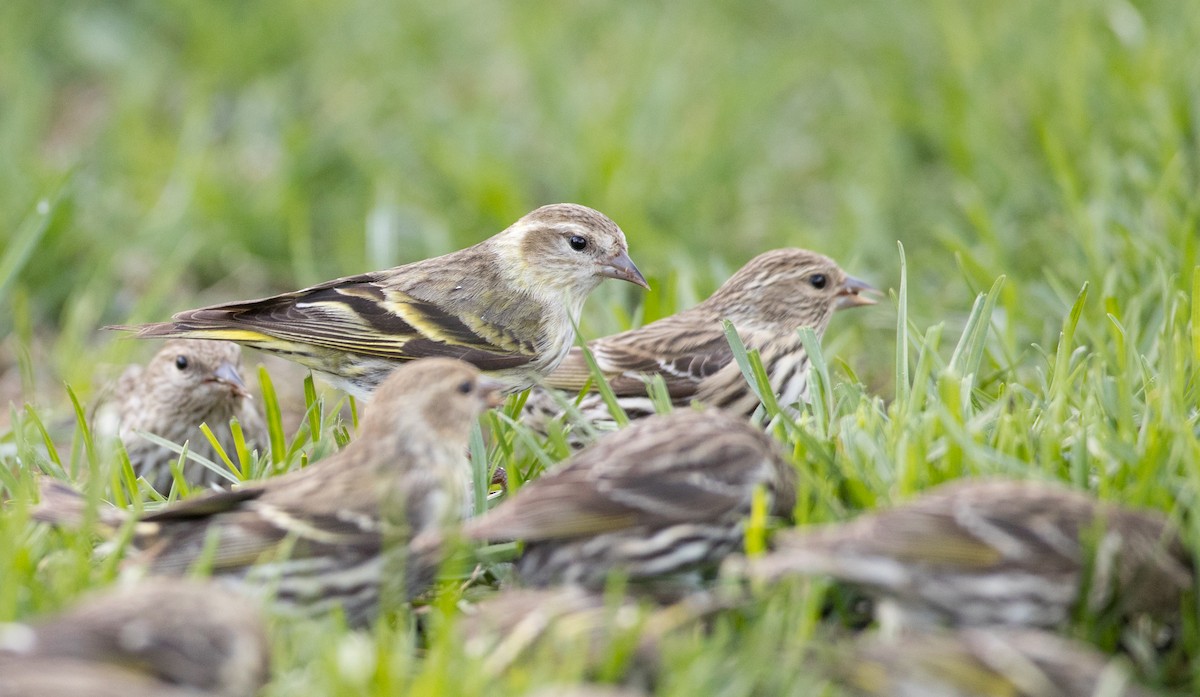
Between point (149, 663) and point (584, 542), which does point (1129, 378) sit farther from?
point (149, 663)

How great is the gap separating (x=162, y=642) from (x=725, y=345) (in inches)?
117

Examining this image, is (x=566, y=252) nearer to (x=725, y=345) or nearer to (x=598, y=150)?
(x=725, y=345)

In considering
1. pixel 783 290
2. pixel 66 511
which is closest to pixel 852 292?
pixel 783 290

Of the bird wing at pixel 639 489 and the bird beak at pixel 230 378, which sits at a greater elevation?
the bird beak at pixel 230 378

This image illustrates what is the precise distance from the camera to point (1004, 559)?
3.60 m

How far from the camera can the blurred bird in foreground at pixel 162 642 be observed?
3334mm

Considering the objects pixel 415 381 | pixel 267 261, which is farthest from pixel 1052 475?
pixel 267 261

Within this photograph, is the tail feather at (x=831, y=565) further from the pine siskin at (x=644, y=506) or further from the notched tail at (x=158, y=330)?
the notched tail at (x=158, y=330)

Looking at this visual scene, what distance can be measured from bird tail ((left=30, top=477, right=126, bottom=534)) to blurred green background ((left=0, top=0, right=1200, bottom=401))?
199 centimetres

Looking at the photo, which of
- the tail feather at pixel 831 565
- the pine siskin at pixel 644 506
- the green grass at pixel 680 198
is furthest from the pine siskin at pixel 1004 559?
the pine siskin at pixel 644 506

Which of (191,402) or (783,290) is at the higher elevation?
(191,402)

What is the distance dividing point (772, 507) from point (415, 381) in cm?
100

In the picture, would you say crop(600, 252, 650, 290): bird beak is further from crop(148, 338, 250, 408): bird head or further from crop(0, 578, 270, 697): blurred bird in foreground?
crop(0, 578, 270, 697): blurred bird in foreground

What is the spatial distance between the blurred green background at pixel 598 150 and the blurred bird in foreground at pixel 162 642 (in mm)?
2808
